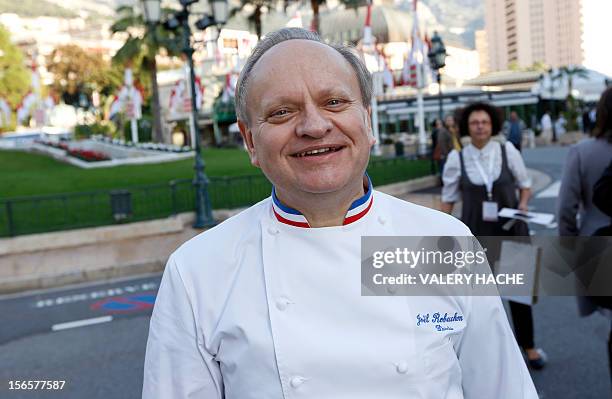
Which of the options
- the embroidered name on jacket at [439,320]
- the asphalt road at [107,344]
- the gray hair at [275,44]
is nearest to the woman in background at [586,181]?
the asphalt road at [107,344]

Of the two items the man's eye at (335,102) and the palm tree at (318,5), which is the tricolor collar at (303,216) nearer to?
the man's eye at (335,102)

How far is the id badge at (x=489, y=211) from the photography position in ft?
15.3

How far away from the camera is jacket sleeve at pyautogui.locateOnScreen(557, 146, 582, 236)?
12.9 ft

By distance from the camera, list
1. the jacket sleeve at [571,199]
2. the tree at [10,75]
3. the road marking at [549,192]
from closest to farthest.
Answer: the jacket sleeve at [571,199], the road marking at [549,192], the tree at [10,75]

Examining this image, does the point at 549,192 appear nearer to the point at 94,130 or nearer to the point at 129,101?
the point at 129,101

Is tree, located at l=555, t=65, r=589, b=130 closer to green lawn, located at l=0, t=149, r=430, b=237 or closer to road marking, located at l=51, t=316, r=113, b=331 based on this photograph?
green lawn, located at l=0, t=149, r=430, b=237

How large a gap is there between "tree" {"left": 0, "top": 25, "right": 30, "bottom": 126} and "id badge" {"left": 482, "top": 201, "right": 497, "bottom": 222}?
58.6m

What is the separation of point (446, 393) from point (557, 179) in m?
17.6

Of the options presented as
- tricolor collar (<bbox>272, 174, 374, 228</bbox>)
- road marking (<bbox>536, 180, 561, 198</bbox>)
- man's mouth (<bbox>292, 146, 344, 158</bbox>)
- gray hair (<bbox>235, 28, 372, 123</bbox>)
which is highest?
gray hair (<bbox>235, 28, 372, 123</bbox>)

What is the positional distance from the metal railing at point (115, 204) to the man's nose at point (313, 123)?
11022 millimetres

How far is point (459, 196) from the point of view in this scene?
5.05 meters

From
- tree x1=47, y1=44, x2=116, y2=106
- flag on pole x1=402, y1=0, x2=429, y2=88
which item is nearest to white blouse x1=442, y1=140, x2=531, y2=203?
flag on pole x1=402, y1=0, x2=429, y2=88

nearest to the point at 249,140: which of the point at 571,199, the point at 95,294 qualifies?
the point at 571,199

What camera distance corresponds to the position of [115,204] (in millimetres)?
12281
